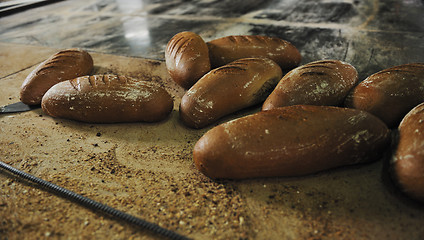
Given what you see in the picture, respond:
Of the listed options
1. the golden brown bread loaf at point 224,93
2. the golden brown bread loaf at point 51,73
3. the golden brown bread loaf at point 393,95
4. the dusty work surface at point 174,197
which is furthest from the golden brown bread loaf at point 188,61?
the golden brown bread loaf at point 393,95

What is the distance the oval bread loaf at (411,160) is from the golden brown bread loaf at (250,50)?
5.25 ft

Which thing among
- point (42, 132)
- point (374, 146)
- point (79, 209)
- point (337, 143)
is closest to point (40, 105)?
point (42, 132)

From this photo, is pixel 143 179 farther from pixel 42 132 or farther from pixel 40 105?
pixel 40 105

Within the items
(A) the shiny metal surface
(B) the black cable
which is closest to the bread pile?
(B) the black cable

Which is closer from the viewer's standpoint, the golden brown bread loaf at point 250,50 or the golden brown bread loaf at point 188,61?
the golden brown bread loaf at point 188,61

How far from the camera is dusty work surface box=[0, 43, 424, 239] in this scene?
1463 millimetres

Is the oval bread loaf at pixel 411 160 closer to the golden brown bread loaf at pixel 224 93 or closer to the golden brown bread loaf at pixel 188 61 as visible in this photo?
the golden brown bread loaf at pixel 224 93

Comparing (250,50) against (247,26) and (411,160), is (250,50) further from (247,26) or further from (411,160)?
(247,26)

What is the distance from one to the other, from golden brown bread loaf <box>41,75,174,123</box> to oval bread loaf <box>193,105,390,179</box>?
31.2 inches

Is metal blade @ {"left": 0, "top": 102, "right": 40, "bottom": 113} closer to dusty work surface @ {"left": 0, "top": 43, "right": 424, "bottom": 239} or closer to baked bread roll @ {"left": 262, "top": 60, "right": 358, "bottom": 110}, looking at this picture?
dusty work surface @ {"left": 0, "top": 43, "right": 424, "bottom": 239}

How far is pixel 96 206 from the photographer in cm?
159

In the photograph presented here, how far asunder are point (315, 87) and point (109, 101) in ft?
5.41

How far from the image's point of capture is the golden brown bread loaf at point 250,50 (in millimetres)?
2988

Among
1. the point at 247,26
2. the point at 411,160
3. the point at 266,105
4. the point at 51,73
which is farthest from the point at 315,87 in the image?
the point at 247,26
